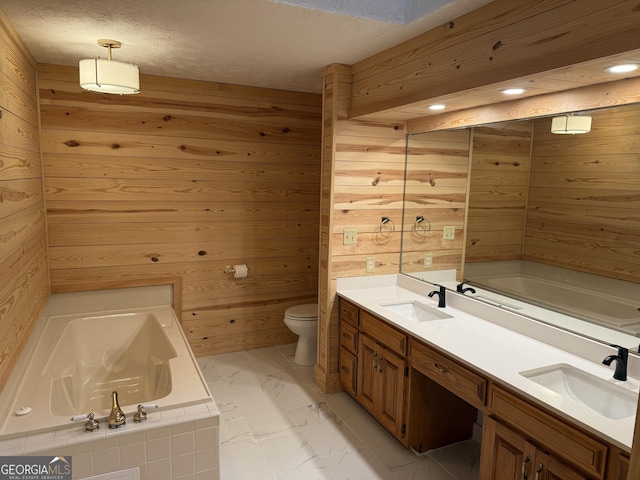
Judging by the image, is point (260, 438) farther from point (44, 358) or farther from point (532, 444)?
point (532, 444)

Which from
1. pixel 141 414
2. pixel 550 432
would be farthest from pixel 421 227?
pixel 141 414

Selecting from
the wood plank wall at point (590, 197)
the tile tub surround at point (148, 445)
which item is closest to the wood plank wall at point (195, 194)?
the tile tub surround at point (148, 445)

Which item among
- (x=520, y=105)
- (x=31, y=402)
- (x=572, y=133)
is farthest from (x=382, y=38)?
(x=31, y=402)

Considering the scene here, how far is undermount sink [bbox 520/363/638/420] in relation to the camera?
1.69 meters

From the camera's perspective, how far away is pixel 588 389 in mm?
1832

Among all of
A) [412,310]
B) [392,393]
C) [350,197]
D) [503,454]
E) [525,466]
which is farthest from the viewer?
[350,197]

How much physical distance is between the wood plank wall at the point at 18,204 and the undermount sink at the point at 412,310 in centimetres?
204

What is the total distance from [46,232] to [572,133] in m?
3.40

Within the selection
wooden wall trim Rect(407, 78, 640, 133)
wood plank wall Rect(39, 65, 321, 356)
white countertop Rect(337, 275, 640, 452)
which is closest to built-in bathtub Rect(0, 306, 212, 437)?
wood plank wall Rect(39, 65, 321, 356)

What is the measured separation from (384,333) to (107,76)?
83.3 inches

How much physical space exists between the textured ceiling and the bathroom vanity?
1556 mm

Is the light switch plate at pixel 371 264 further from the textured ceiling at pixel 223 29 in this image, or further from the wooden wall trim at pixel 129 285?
the wooden wall trim at pixel 129 285

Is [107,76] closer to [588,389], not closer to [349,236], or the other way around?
[349,236]

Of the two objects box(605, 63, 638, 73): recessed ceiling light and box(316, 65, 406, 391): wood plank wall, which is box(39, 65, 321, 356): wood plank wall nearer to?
box(316, 65, 406, 391): wood plank wall
